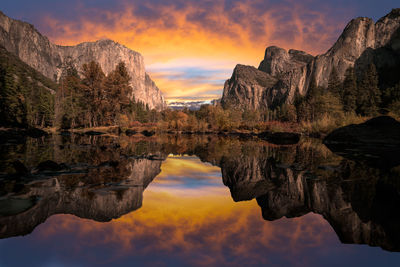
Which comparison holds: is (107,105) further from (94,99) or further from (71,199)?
(71,199)

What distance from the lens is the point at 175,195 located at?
16.4 feet

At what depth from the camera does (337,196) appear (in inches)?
178

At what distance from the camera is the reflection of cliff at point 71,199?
3354 mm

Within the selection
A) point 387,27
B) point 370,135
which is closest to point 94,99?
point 370,135

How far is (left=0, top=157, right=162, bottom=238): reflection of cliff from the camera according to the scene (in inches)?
132

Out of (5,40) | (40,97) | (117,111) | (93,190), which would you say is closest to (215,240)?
(93,190)

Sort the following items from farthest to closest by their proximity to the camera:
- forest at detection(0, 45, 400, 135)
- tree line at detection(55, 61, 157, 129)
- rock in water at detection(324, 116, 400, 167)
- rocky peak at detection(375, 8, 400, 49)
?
rocky peak at detection(375, 8, 400, 49) < tree line at detection(55, 61, 157, 129) < forest at detection(0, 45, 400, 135) < rock in water at detection(324, 116, 400, 167)

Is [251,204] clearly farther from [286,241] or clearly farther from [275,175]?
[275,175]

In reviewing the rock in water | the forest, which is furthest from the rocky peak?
the rock in water

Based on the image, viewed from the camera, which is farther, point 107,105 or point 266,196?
point 107,105

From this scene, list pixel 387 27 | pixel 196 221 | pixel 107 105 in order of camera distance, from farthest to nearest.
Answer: pixel 387 27, pixel 107 105, pixel 196 221

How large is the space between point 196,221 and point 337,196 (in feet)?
9.58

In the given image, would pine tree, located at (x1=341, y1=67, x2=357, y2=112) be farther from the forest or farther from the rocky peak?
the rocky peak

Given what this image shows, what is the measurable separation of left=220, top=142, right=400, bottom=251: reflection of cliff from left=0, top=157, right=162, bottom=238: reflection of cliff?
2302 millimetres
